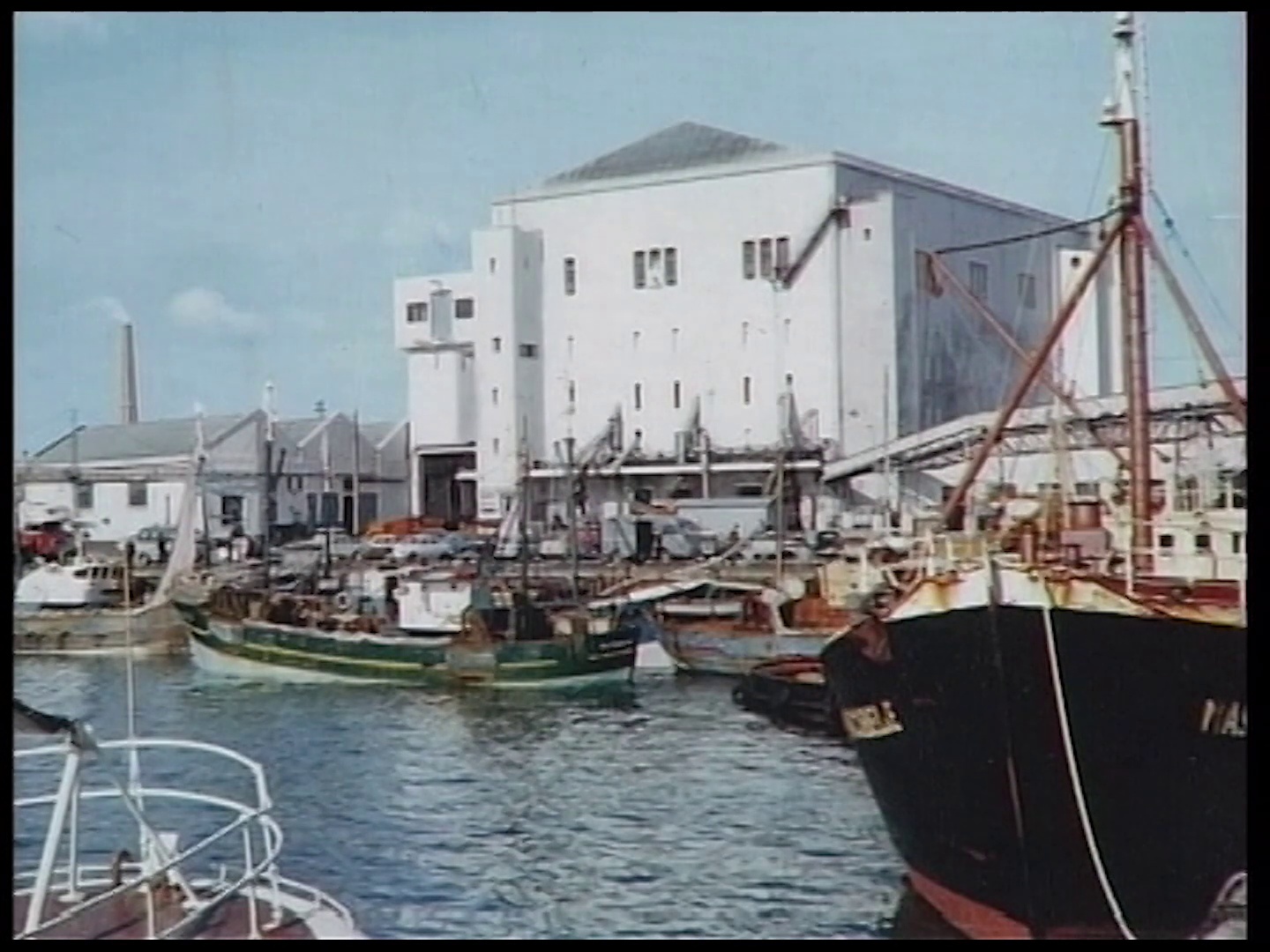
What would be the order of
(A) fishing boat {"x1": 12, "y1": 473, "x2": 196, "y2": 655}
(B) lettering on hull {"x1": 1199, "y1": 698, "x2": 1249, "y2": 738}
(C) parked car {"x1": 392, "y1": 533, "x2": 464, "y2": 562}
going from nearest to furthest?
(B) lettering on hull {"x1": 1199, "y1": 698, "x2": 1249, "y2": 738} < (A) fishing boat {"x1": 12, "y1": 473, "x2": 196, "y2": 655} < (C) parked car {"x1": 392, "y1": 533, "x2": 464, "y2": 562}

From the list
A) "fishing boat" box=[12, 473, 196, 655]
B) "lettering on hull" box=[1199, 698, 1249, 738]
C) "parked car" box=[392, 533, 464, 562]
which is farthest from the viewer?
"parked car" box=[392, 533, 464, 562]

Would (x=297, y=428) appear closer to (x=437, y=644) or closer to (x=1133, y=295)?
(x=437, y=644)

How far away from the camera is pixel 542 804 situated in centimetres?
295

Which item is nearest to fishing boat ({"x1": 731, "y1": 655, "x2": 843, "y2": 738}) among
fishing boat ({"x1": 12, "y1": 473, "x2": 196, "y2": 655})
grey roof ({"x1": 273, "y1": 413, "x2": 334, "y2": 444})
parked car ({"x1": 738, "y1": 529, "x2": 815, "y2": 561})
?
parked car ({"x1": 738, "y1": 529, "x2": 815, "y2": 561})

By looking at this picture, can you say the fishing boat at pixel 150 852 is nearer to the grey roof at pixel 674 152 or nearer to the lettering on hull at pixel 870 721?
the lettering on hull at pixel 870 721

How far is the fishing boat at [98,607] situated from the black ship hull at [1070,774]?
43.4 inches

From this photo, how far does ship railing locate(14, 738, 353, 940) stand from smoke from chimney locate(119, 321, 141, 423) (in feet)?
1.61

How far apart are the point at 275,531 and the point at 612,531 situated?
52 cm

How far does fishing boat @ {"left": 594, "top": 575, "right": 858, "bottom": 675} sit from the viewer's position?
3.04 metres

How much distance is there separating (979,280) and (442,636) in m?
0.99

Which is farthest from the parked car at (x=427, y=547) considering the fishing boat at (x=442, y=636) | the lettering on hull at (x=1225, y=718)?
the lettering on hull at (x=1225, y=718)

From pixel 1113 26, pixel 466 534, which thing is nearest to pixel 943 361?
pixel 1113 26

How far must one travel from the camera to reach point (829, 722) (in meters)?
3.01

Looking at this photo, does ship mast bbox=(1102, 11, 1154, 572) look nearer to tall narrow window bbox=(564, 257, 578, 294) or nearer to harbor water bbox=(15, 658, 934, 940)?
harbor water bbox=(15, 658, 934, 940)
